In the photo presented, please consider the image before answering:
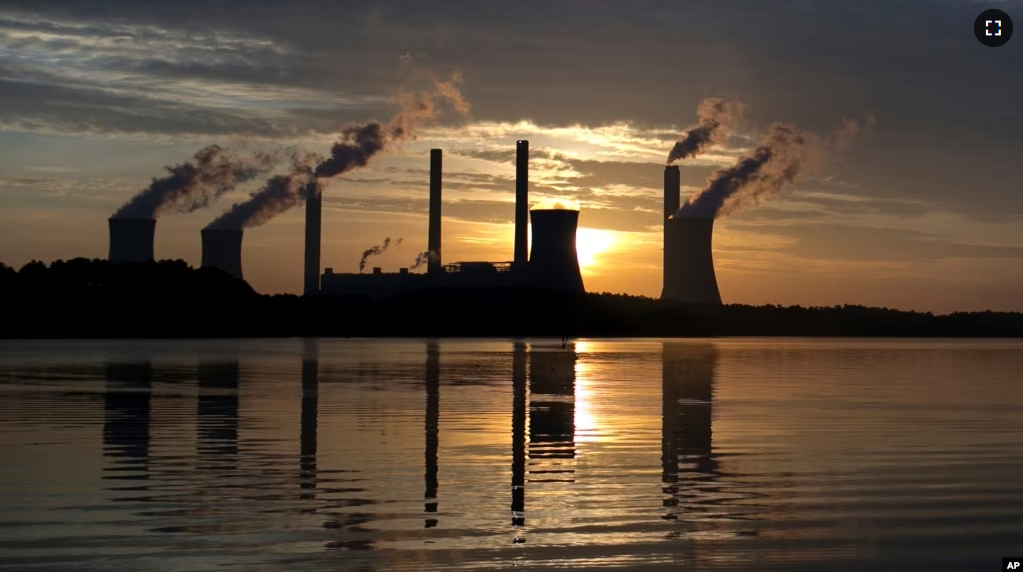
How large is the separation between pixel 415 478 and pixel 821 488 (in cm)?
590

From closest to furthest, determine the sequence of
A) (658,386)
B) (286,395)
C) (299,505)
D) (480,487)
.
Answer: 1. (299,505)
2. (480,487)
3. (286,395)
4. (658,386)

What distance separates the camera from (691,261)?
180500 mm

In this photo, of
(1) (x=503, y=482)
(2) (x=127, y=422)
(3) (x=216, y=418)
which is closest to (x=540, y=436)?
(1) (x=503, y=482)

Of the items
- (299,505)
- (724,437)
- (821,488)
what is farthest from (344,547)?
(724,437)

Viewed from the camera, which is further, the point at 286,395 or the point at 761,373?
the point at 761,373

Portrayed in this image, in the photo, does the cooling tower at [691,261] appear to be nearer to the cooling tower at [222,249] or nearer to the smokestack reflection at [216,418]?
the cooling tower at [222,249]

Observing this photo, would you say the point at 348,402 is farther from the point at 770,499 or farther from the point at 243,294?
the point at 243,294

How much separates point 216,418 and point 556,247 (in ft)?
490

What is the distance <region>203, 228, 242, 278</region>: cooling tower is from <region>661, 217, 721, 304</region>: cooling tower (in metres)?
57.9

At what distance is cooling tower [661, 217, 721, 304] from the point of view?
175 meters

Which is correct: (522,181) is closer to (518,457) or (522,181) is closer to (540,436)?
(540,436)

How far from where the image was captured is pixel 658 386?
1913 inches

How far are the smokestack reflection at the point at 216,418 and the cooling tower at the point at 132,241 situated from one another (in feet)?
346

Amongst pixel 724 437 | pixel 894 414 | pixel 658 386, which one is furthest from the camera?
pixel 658 386
